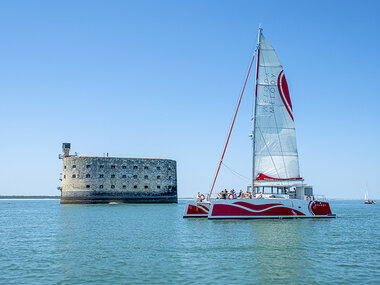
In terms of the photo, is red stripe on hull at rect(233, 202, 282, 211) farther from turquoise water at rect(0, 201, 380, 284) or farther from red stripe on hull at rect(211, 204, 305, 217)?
turquoise water at rect(0, 201, 380, 284)

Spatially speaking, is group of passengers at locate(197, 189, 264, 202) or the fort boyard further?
the fort boyard

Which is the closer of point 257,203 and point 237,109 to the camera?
point 257,203

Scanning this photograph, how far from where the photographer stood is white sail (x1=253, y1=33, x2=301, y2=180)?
80.8 feet

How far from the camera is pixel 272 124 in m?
24.9

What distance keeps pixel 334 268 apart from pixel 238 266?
106 inches

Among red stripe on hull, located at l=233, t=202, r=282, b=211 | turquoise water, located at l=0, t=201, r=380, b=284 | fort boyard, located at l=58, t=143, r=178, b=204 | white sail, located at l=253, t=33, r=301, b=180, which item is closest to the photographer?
turquoise water, located at l=0, t=201, r=380, b=284

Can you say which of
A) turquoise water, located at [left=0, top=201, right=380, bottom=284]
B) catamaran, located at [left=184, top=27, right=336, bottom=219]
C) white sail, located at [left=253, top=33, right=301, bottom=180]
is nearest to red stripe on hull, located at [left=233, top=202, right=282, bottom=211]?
catamaran, located at [left=184, top=27, right=336, bottom=219]

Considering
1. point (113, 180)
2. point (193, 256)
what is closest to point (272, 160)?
point (193, 256)

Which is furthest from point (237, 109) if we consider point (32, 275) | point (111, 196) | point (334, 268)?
point (111, 196)

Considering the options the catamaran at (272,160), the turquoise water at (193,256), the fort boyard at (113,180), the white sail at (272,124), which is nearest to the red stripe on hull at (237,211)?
the catamaran at (272,160)

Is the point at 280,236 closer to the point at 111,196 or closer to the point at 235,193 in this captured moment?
the point at 235,193

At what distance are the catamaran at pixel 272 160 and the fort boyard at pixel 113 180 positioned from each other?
107 ft

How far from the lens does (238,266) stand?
11.2 meters

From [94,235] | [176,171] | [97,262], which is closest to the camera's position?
[97,262]
